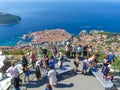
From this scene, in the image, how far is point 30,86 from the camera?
13.0 m

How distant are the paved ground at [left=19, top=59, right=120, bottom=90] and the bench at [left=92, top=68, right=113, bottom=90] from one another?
0.92 feet

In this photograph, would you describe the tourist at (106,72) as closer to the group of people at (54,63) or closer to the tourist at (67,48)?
the group of people at (54,63)

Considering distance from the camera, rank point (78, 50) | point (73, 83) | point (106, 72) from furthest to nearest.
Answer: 1. point (78, 50)
2. point (73, 83)
3. point (106, 72)

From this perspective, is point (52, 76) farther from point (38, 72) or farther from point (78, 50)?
point (78, 50)

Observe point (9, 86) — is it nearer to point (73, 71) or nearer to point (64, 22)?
point (73, 71)

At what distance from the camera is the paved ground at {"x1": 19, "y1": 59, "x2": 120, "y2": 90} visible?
1292cm

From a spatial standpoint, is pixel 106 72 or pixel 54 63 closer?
pixel 106 72

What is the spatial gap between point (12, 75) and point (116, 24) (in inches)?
4525

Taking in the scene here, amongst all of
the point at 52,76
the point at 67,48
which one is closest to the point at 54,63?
the point at 52,76

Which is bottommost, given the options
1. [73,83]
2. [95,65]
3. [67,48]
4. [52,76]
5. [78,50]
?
[73,83]

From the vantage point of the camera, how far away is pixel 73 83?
13.5m

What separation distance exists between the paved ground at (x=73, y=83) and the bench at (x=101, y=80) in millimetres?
280

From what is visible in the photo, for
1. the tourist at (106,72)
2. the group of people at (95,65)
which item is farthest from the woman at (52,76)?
the tourist at (106,72)

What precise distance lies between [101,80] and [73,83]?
143 cm
